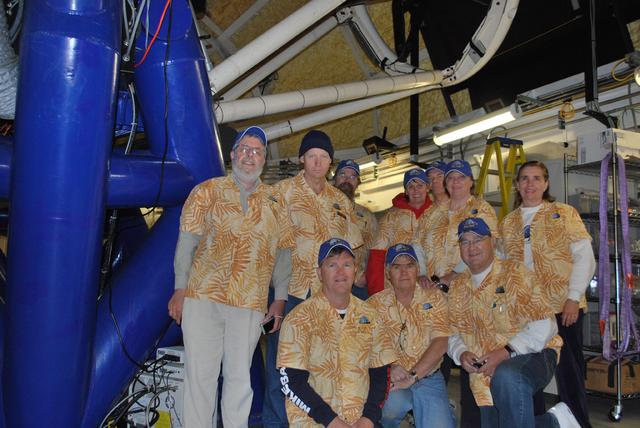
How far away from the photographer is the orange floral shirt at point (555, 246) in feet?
12.8

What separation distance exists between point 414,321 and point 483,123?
3.92 meters

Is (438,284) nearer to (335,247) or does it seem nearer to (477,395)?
(477,395)

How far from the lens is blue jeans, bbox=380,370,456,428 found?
3.29 metres

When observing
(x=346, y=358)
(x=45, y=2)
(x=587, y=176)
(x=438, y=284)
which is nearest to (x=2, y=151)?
(x=45, y=2)

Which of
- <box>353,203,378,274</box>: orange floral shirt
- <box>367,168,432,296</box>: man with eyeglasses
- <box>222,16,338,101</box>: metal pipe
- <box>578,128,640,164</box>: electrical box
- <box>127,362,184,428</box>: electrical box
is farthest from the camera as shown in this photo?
<box>222,16,338,101</box>: metal pipe

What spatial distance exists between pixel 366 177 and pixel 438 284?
6.92 meters

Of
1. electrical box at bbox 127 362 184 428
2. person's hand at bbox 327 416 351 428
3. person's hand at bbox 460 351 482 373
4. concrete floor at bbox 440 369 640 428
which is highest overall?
person's hand at bbox 460 351 482 373

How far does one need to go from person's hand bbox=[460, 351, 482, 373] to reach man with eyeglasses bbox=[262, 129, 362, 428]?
832 mm

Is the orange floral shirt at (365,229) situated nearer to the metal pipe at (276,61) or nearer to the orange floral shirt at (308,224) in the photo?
the orange floral shirt at (308,224)

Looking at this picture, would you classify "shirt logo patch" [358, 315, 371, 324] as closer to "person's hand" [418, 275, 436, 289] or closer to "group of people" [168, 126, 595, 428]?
"group of people" [168, 126, 595, 428]

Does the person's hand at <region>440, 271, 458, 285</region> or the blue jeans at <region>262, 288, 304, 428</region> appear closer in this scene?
the blue jeans at <region>262, 288, 304, 428</region>

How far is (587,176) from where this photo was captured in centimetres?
618

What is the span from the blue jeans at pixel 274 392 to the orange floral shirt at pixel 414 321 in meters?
0.50

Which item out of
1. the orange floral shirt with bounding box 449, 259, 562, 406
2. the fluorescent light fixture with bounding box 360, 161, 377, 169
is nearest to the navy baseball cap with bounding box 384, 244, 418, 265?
the orange floral shirt with bounding box 449, 259, 562, 406
